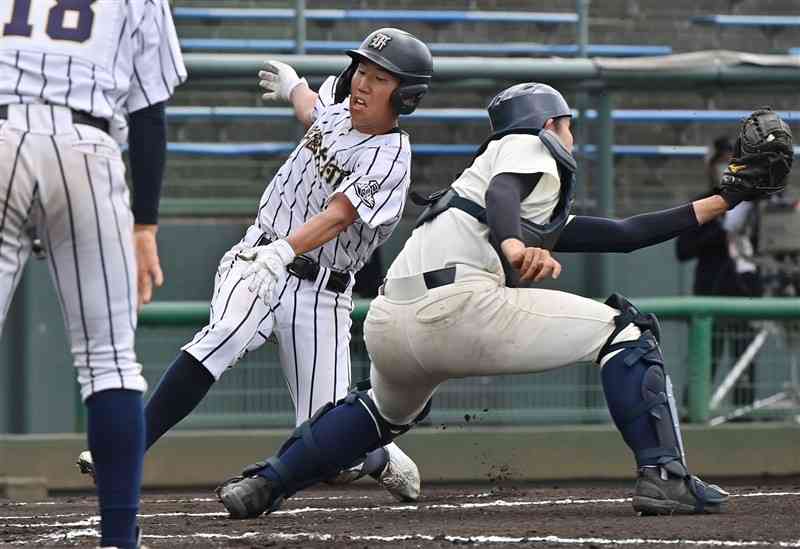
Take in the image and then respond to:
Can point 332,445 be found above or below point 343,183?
below

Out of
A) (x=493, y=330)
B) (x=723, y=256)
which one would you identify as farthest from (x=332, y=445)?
(x=723, y=256)

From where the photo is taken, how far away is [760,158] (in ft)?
16.0

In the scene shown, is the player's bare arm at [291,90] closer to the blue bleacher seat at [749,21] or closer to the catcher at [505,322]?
the catcher at [505,322]

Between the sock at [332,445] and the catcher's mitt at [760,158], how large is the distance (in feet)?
4.58

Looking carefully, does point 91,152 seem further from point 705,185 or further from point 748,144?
point 705,185

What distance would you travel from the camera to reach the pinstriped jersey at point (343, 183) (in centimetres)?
508

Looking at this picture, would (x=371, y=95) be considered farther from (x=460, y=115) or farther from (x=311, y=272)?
(x=460, y=115)

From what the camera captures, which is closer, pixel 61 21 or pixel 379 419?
pixel 61 21

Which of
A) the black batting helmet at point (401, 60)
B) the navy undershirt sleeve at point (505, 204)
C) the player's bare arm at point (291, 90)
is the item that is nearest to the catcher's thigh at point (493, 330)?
the navy undershirt sleeve at point (505, 204)

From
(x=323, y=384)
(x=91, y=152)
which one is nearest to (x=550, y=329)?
(x=323, y=384)

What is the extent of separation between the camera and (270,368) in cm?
759

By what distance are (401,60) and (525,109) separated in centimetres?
57

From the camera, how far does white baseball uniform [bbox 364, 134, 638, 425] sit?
178 inches

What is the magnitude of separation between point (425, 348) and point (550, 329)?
1.23ft
